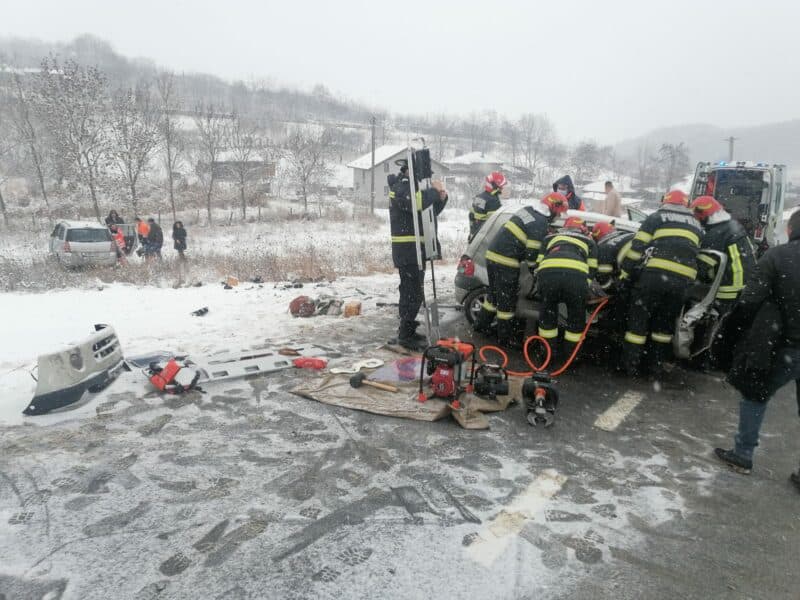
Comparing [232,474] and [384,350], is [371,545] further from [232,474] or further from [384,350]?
[384,350]

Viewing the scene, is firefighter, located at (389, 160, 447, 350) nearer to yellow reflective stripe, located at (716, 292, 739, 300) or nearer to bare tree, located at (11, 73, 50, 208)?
yellow reflective stripe, located at (716, 292, 739, 300)

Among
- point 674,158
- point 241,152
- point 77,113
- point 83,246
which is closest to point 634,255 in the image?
point 83,246

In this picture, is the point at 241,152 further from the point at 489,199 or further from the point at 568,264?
the point at 568,264

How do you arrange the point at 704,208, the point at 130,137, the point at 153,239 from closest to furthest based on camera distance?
the point at 704,208 → the point at 153,239 → the point at 130,137

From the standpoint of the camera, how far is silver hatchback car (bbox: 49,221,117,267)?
11898 mm

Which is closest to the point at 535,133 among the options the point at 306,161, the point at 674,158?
the point at 674,158

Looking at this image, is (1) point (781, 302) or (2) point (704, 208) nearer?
(1) point (781, 302)

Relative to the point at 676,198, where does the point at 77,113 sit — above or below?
above

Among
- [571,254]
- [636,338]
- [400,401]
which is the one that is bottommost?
[400,401]

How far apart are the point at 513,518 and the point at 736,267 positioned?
3764 millimetres

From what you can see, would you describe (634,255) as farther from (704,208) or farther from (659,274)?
(704,208)

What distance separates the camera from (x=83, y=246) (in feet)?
39.7

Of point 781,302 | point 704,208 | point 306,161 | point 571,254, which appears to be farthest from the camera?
point 306,161

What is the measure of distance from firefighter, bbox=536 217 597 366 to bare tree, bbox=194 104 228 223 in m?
28.8
